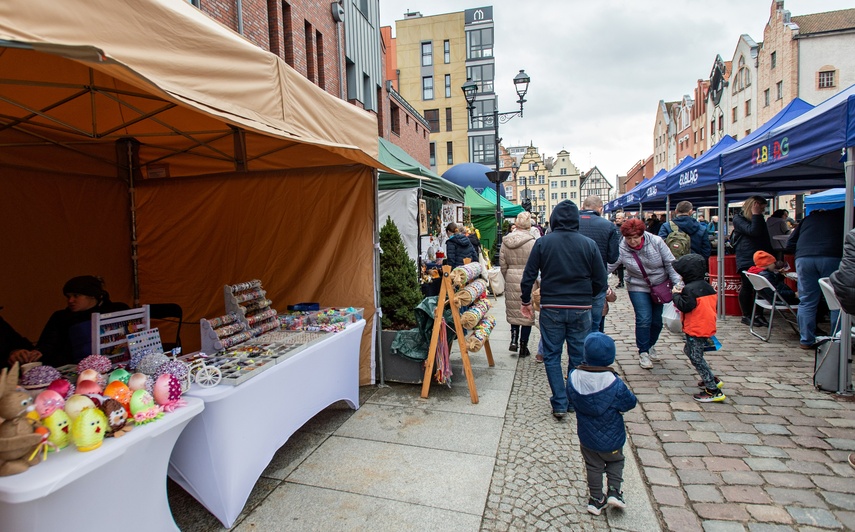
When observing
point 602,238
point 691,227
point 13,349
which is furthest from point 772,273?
point 13,349

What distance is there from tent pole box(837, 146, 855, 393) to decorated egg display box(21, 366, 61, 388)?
20.4 ft

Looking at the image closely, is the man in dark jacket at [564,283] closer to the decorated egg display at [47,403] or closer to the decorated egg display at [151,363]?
the decorated egg display at [151,363]

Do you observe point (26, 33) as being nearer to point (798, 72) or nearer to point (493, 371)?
point (493, 371)

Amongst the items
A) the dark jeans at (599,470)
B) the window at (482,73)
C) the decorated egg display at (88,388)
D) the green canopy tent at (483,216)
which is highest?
the window at (482,73)

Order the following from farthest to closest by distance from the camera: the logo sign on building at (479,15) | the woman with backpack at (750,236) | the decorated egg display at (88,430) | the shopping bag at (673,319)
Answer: the logo sign on building at (479,15) < the woman with backpack at (750,236) < the shopping bag at (673,319) < the decorated egg display at (88,430)

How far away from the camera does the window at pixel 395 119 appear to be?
20656 millimetres

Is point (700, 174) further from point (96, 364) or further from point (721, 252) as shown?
point (96, 364)

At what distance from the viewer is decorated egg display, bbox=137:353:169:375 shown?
2.63m

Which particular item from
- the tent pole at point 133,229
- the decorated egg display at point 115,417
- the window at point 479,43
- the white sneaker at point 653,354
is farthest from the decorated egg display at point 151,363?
the window at point 479,43

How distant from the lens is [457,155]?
1756 inches

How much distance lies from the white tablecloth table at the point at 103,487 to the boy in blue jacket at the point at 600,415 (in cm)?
217

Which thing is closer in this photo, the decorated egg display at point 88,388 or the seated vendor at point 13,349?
the decorated egg display at point 88,388

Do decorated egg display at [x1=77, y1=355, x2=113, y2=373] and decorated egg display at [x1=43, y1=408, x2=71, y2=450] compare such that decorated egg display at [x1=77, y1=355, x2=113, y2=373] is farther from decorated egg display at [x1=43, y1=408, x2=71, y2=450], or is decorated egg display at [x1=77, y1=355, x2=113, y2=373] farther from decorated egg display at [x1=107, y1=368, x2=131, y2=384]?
decorated egg display at [x1=43, y1=408, x2=71, y2=450]

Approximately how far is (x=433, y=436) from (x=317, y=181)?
3.17 m
